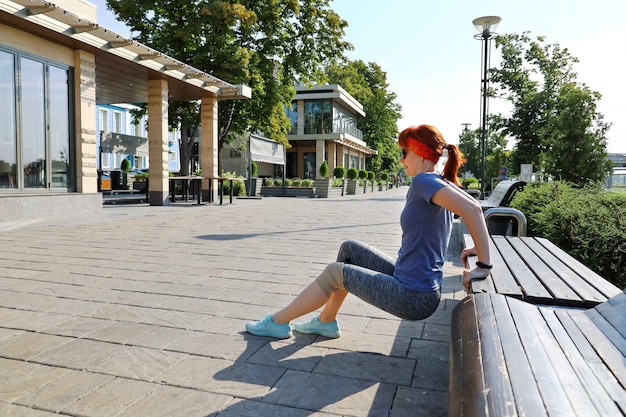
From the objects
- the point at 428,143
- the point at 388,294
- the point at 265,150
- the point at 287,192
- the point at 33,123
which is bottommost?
the point at 388,294

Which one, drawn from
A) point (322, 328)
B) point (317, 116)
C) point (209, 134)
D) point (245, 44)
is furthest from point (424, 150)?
point (317, 116)

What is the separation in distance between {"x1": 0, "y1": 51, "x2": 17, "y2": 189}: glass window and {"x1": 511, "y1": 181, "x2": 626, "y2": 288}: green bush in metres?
10.6

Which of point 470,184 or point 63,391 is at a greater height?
point 470,184

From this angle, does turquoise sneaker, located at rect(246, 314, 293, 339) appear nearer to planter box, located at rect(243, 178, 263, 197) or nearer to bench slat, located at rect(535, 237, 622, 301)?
bench slat, located at rect(535, 237, 622, 301)

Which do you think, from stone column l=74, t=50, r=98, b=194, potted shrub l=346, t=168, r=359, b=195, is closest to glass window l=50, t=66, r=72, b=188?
stone column l=74, t=50, r=98, b=194

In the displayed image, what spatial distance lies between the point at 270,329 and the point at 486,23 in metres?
14.7

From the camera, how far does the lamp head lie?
15031 mm

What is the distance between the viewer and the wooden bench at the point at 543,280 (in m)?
2.45

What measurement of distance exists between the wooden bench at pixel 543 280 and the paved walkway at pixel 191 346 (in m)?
0.59

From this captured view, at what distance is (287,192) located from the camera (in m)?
28.5

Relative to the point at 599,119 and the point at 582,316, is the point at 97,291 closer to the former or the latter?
the point at 582,316

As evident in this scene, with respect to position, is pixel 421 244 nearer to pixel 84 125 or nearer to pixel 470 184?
pixel 84 125

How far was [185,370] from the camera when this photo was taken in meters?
2.75

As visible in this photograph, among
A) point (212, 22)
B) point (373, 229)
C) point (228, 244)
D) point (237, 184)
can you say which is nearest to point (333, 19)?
point (212, 22)
